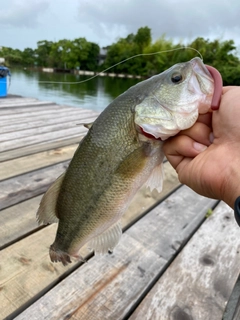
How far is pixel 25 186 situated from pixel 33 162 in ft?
2.17

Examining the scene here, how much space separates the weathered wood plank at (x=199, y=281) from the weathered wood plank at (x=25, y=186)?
4.70 ft

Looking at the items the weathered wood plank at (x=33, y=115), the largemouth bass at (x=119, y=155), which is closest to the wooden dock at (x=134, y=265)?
the largemouth bass at (x=119, y=155)

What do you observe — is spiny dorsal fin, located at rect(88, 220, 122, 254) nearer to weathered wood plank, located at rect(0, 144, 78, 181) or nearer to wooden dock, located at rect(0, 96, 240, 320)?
wooden dock, located at rect(0, 96, 240, 320)

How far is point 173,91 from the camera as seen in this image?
1168mm

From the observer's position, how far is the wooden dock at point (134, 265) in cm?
153

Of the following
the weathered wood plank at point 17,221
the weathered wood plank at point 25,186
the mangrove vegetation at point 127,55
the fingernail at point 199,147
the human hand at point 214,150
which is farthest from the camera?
the mangrove vegetation at point 127,55

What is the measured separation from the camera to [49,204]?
1380 millimetres

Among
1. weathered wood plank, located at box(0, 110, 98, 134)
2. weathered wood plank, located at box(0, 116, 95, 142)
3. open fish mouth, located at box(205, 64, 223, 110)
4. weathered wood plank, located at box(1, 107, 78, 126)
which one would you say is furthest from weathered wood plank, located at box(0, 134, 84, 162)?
open fish mouth, located at box(205, 64, 223, 110)

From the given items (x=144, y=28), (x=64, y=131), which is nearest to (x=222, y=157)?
(x=64, y=131)

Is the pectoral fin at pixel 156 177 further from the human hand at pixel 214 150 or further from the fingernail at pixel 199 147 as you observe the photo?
the fingernail at pixel 199 147

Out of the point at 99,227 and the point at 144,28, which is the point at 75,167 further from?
the point at 144,28

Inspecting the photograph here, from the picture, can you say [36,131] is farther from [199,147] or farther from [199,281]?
[199,147]

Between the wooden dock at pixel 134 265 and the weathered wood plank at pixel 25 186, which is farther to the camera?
the weathered wood plank at pixel 25 186

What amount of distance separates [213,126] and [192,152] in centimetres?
15
